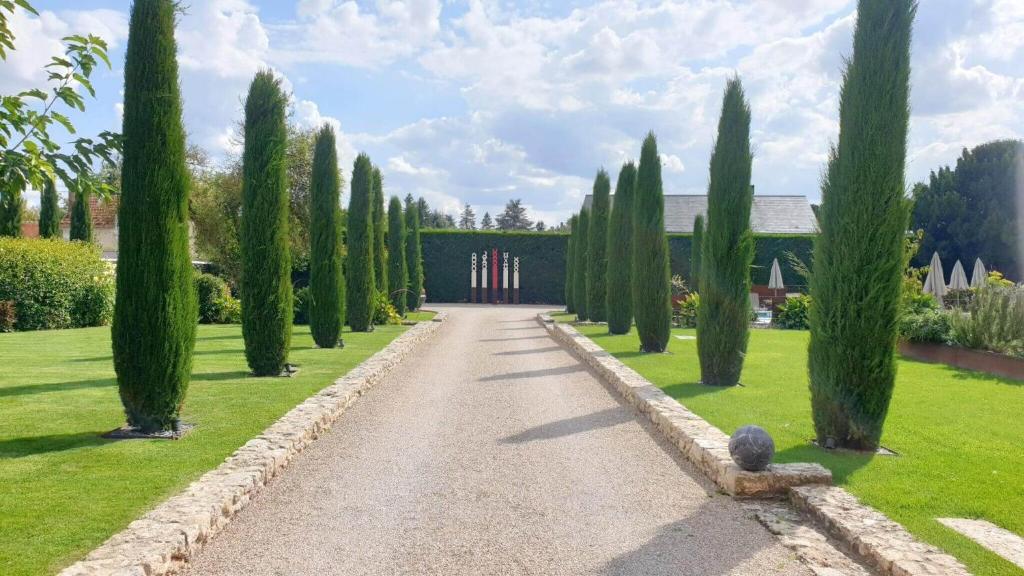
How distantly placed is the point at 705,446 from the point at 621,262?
40.6ft

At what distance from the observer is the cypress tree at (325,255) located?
1479 cm

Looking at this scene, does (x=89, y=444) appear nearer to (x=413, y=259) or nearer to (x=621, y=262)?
(x=621, y=262)

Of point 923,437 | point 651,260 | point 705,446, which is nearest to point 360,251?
point 651,260

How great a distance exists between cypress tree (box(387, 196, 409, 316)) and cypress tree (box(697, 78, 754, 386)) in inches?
584

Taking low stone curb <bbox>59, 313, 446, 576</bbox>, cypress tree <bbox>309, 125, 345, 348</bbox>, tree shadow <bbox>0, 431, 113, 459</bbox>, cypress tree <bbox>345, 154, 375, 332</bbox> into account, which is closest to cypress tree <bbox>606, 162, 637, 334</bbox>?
cypress tree <bbox>345, 154, 375, 332</bbox>

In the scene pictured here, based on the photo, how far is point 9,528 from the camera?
4238 millimetres

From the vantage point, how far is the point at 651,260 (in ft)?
48.9

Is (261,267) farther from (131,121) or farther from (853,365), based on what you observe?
(853,365)

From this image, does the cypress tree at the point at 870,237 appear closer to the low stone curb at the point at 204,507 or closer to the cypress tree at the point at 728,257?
the cypress tree at the point at 728,257

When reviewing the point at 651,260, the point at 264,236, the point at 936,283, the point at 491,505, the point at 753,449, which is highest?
the point at 264,236

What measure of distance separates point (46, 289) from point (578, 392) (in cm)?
1579

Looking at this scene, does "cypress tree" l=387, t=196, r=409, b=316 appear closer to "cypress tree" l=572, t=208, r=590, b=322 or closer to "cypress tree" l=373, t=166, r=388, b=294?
"cypress tree" l=373, t=166, r=388, b=294

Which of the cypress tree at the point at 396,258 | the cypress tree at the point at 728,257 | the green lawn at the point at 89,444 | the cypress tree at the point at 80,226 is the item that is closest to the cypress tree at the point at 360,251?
the cypress tree at the point at 396,258

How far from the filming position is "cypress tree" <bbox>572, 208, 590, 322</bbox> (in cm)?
2419
